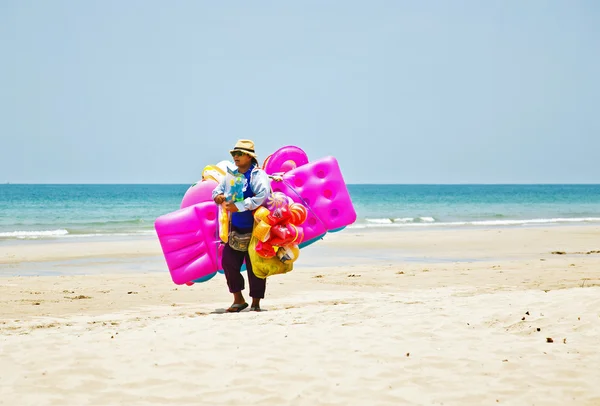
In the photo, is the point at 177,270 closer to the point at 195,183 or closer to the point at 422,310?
the point at 195,183

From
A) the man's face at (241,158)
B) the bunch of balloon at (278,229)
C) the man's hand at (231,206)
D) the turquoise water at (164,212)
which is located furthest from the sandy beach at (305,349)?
the turquoise water at (164,212)

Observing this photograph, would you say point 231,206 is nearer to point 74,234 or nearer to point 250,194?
point 250,194

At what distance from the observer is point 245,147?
6.90m

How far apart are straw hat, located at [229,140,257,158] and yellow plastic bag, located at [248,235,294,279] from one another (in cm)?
78

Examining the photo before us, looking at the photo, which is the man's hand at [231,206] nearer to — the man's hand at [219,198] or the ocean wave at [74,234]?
the man's hand at [219,198]

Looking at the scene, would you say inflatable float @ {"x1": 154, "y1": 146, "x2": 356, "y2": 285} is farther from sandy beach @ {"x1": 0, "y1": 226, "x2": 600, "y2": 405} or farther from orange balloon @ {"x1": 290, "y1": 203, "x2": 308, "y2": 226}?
sandy beach @ {"x1": 0, "y1": 226, "x2": 600, "y2": 405}

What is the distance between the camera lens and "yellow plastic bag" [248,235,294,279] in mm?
6957

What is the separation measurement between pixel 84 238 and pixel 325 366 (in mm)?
17187

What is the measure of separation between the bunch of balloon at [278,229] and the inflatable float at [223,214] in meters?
0.02

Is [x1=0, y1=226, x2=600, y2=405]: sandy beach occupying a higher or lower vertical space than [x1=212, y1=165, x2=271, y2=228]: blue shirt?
lower

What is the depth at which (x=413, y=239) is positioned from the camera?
18812 millimetres

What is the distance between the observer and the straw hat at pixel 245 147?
687cm

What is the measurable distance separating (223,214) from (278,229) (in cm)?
61

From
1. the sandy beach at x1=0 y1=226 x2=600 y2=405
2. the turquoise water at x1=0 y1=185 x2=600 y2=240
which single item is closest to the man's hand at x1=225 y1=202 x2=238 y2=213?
the sandy beach at x1=0 y1=226 x2=600 y2=405
